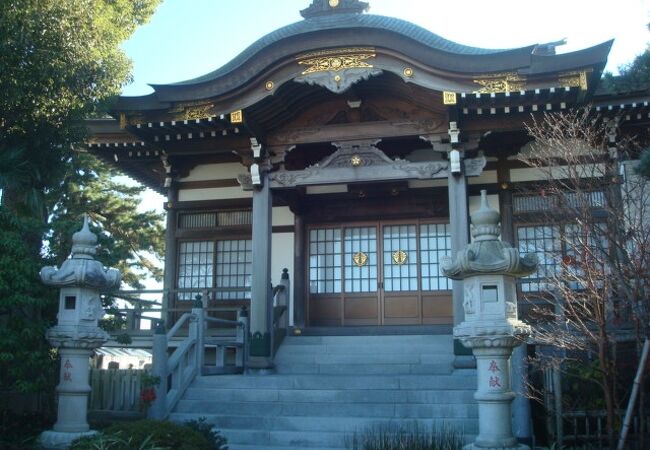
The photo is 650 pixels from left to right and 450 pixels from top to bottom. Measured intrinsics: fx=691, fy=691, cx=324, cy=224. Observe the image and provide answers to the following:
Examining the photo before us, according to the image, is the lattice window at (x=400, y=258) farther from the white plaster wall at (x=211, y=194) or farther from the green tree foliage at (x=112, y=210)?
the green tree foliage at (x=112, y=210)

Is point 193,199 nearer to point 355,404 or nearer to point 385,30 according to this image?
point 385,30

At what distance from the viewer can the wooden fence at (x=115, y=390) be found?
36.1 feet

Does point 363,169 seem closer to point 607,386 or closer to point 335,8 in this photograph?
point 335,8

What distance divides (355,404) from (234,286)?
19.3ft

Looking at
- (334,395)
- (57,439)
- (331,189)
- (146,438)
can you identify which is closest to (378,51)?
(331,189)

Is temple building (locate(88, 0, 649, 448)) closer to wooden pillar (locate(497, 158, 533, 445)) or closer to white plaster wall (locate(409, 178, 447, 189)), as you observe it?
white plaster wall (locate(409, 178, 447, 189))

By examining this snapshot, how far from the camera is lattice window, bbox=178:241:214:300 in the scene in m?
15.6

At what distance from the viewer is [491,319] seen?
7.75 meters

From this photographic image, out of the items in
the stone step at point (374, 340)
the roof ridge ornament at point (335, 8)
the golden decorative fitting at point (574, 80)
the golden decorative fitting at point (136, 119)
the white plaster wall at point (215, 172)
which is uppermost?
the roof ridge ornament at point (335, 8)

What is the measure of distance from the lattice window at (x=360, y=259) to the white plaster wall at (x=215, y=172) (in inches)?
113

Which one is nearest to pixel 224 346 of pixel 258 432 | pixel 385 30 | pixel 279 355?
pixel 279 355

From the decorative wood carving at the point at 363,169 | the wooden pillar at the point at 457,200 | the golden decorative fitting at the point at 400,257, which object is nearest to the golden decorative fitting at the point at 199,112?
the decorative wood carving at the point at 363,169

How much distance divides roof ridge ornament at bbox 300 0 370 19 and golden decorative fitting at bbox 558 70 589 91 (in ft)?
20.6

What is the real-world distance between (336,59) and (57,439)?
7592 mm
